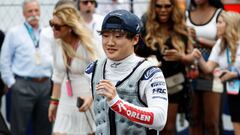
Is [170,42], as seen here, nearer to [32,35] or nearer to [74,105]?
[74,105]

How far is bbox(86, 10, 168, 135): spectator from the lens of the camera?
14.6 feet

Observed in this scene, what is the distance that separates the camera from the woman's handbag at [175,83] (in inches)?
293

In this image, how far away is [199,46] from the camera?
8141 millimetres

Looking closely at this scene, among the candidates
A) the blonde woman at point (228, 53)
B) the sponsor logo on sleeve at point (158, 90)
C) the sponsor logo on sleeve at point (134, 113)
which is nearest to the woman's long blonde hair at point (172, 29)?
the blonde woman at point (228, 53)

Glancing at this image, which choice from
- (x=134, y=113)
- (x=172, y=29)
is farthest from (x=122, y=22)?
(x=172, y=29)

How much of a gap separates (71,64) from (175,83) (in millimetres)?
1059

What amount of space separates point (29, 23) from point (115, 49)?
4865mm

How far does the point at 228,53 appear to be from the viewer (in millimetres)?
7805

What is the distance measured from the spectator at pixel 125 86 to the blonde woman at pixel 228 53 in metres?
3.06

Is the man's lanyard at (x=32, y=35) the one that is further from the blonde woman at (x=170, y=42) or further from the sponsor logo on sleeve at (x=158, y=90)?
the sponsor logo on sleeve at (x=158, y=90)

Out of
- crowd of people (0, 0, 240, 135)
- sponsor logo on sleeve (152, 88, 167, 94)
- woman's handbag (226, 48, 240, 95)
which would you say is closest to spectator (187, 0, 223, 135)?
crowd of people (0, 0, 240, 135)

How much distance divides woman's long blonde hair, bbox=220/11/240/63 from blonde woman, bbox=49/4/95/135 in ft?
4.98

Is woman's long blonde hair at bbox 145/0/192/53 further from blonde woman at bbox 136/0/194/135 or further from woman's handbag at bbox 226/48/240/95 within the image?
woman's handbag at bbox 226/48/240/95

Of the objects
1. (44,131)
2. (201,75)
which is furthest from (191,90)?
(44,131)
